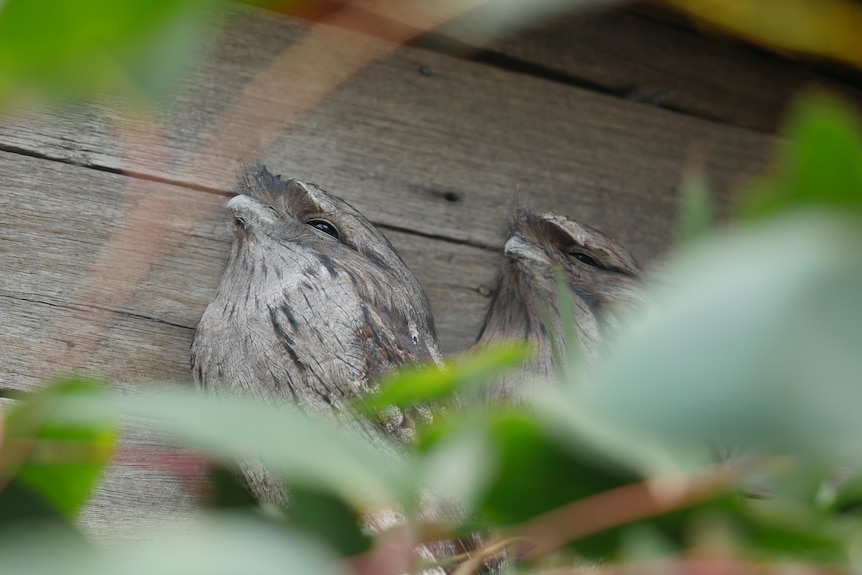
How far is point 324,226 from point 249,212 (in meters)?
0.13

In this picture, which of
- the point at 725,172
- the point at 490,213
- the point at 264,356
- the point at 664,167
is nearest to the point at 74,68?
the point at 264,356

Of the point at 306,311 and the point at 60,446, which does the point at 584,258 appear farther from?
the point at 60,446

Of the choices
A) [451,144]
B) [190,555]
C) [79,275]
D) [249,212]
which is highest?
[451,144]

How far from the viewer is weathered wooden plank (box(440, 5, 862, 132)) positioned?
6.34 ft

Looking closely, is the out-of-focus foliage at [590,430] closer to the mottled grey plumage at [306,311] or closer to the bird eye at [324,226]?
the mottled grey plumage at [306,311]

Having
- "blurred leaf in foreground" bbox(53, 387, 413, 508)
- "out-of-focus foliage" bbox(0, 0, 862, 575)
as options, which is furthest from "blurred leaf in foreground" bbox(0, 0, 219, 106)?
"blurred leaf in foreground" bbox(53, 387, 413, 508)

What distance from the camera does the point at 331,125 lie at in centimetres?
173

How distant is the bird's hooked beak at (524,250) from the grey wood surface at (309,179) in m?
0.11

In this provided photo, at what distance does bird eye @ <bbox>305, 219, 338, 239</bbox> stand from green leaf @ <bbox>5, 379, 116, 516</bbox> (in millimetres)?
1037

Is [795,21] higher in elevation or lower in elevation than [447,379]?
higher

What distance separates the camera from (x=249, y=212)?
149 cm

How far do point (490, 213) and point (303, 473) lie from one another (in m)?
1.41

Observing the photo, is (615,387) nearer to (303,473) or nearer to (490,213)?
(303,473)

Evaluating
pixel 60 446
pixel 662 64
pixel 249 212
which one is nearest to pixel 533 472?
pixel 60 446
